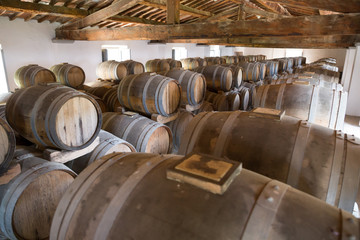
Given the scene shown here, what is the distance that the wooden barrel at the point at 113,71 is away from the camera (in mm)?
7528

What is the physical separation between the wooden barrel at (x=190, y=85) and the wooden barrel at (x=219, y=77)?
2.97ft

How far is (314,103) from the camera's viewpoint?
11.1 feet

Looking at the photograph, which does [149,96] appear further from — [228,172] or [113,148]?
[228,172]

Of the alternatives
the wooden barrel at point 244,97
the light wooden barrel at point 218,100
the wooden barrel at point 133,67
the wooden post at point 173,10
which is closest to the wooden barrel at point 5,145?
the wooden post at point 173,10

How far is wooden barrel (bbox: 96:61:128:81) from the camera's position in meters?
Result: 7.53

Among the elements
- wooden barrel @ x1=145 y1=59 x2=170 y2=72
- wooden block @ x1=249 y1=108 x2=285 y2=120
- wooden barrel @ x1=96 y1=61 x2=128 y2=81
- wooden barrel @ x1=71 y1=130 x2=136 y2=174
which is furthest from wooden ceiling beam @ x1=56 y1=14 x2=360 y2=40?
wooden barrel @ x1=71 y1=130 x2=136 y2=174

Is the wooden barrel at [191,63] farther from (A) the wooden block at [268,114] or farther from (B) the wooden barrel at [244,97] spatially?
(A) the wooden block at [268,114]

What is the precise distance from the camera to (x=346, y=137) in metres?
1.95

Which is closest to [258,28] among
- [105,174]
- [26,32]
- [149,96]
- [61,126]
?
[149,96]

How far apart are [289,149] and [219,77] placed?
4.42m

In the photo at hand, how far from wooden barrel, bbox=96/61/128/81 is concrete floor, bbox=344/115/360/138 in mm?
6896

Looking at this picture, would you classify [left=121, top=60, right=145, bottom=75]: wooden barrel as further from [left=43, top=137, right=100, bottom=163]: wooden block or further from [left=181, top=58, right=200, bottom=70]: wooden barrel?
[left=43, top=137, right=100, bottom=163]: wooden block

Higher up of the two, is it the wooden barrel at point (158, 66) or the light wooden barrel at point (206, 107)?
the wooden barrel at point (158, 66)

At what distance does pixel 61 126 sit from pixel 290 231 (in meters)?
2.68
